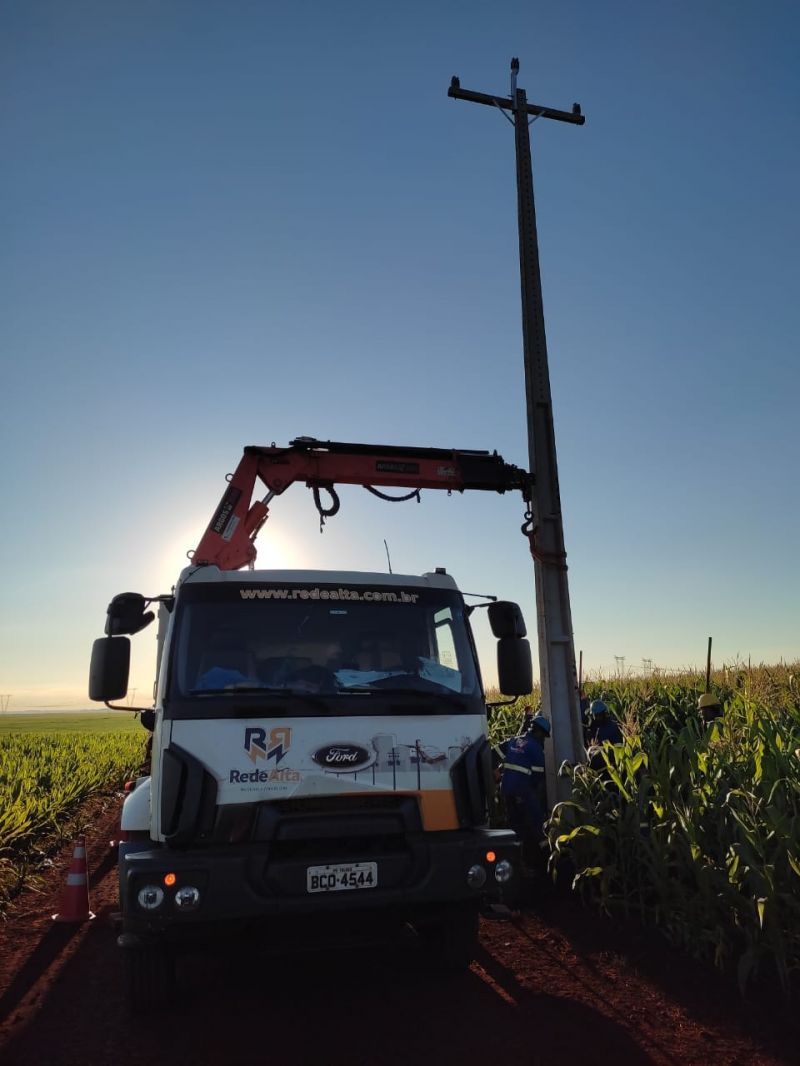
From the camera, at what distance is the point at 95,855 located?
35.1ft

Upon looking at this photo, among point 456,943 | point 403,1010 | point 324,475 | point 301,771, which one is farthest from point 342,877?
point 324,475

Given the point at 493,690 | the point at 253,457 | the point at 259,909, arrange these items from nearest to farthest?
the point at 259,909 → the point at 253,457 → the point at 493,690

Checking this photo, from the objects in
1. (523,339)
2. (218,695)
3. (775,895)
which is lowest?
(775,895)

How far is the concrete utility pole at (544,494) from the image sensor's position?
941cm

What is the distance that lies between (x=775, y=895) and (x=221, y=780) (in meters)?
3.40

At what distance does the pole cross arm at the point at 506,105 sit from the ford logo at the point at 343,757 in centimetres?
969

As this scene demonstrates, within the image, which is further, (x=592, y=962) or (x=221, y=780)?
(x=592, y=962)

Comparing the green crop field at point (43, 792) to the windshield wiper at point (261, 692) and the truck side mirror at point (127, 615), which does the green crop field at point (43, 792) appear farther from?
the windshield wiper at point (261, 692)

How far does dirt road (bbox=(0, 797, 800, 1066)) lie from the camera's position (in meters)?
4.32

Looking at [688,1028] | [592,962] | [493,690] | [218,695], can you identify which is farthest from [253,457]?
[493,690]

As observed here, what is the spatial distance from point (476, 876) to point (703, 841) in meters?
1.83

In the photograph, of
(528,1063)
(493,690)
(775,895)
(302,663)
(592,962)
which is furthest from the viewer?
(493,690)

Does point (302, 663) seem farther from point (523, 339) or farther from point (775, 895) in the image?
point (523, 339)

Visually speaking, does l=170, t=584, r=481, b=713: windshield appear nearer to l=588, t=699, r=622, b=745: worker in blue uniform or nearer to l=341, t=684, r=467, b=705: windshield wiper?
l=341, t=684, r=467, b=705: windshield wiper
